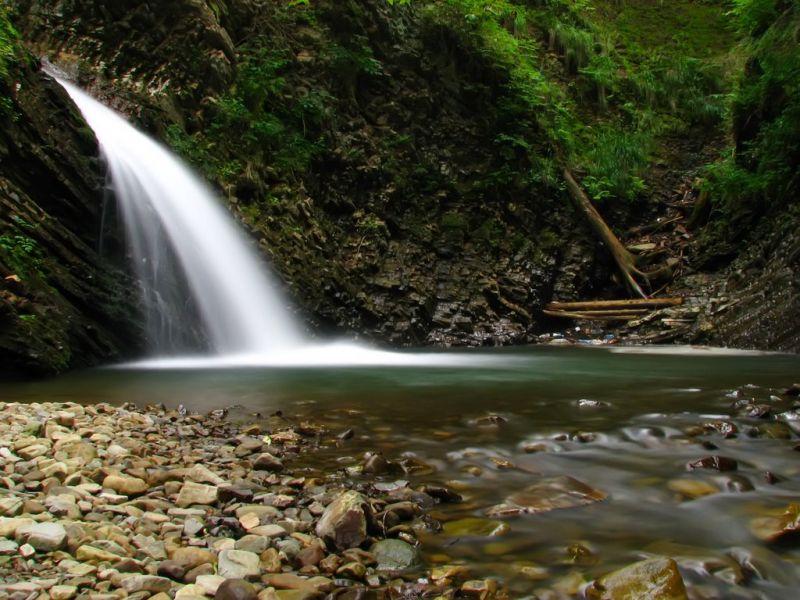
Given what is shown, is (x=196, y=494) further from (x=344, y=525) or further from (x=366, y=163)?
(x=366, y=163)

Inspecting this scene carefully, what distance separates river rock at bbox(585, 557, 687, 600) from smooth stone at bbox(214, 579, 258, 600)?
1.18 meters

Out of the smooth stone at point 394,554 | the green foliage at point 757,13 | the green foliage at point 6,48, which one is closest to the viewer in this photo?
the smooth stone at point 394,554

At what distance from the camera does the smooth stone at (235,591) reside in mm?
1866

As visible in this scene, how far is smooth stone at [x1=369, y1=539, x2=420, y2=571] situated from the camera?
223 cm

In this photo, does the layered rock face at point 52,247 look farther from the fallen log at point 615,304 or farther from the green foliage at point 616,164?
the green foliage at point 616,164

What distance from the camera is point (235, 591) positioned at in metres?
1.88

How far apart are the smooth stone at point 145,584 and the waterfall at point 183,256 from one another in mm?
7239

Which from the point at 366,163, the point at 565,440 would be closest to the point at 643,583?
the point at 565,440

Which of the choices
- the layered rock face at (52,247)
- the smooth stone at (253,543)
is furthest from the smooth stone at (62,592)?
the layered rock face at (52,247)

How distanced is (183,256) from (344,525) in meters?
7.99

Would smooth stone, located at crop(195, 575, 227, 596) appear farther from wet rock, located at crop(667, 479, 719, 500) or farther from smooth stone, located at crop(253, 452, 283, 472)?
wet rock, located at crop(667, 479, 719, 500)

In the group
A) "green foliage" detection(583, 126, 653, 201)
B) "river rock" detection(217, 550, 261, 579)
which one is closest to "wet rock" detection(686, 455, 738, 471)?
"river rock" detection(217, 550, 261, 579)

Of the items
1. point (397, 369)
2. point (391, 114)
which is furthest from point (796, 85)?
point (397, 369)

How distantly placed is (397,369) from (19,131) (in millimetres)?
6044
